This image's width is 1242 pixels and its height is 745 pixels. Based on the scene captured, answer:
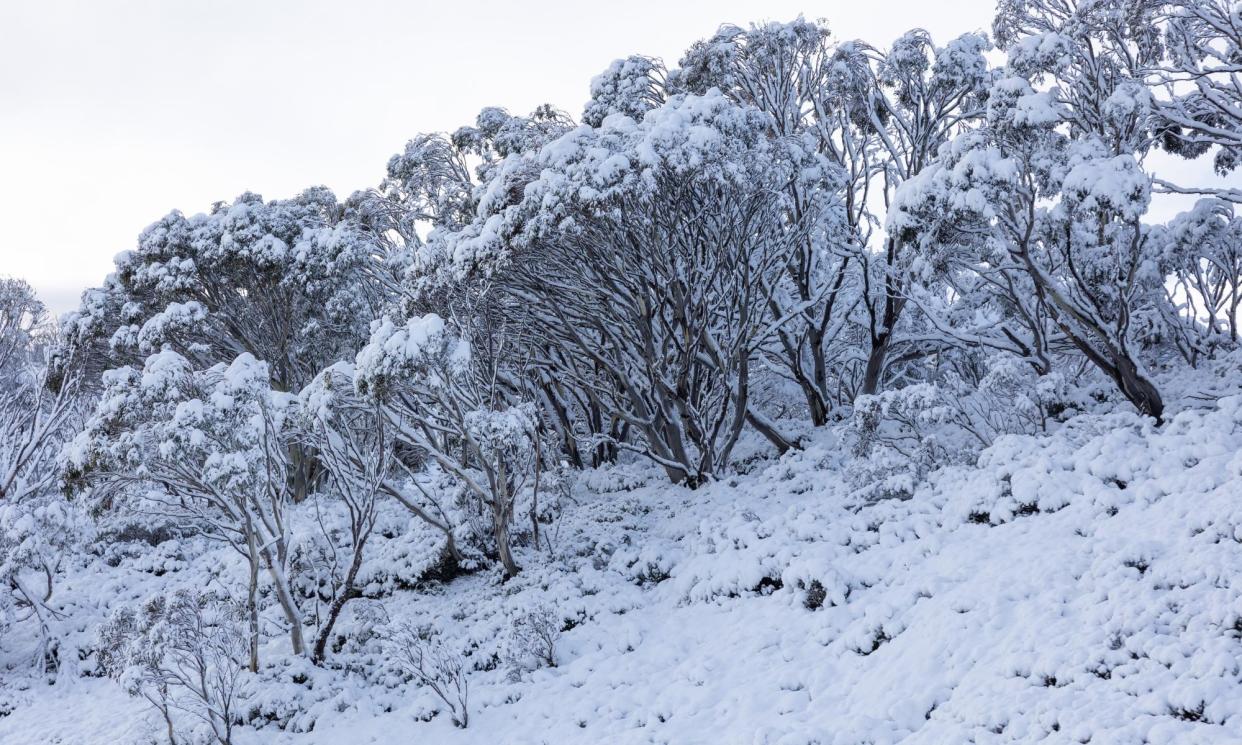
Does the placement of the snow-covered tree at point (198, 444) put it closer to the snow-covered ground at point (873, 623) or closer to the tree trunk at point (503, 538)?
the snow-covered ground at point (873, 623)

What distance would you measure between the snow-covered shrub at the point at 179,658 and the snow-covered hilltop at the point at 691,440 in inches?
2.8

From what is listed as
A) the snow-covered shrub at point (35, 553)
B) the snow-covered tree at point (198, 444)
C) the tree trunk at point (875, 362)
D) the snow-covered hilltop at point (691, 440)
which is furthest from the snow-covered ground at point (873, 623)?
the tree trunk at point (875, 362)

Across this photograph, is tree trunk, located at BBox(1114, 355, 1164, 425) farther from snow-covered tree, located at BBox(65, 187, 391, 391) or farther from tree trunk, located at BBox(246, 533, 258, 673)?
snow-covered tree, located at BBox(65, 187, 391, 391)

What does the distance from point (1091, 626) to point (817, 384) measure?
12.6m

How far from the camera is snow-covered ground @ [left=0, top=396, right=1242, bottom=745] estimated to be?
5.71 m

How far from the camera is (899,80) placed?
59.9ft

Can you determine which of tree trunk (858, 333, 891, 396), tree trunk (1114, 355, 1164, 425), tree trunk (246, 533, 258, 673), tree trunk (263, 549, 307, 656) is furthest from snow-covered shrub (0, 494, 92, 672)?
tree trunk (1114, 355, 1164, 425)

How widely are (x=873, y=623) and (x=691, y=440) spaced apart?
31.5ft

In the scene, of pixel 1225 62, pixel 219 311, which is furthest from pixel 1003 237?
pixel 219 311

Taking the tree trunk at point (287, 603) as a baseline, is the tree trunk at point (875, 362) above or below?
above

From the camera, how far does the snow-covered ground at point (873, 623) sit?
571 cm

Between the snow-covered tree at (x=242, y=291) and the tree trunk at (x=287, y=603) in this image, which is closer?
the tree trunk at (x=287, y=603)

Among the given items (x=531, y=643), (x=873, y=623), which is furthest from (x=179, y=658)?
(x=873, y=623)

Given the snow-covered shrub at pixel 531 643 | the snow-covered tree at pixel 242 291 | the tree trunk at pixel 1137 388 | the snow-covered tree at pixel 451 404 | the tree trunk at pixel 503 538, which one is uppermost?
the snow-covered tree at pixel 242 291
